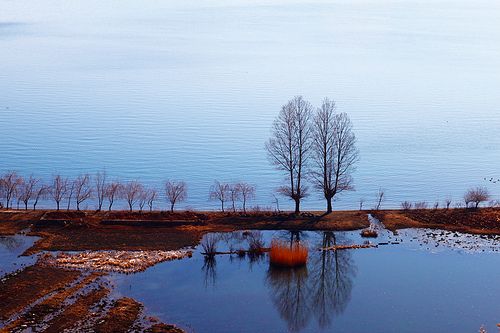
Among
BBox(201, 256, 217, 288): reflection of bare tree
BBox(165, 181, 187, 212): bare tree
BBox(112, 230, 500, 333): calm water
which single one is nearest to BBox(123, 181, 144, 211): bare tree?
BBox(165, 181, 187, 212): bare tree

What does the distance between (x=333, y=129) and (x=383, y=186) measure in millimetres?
13555

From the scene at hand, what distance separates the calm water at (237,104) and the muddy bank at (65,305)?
1840 centimetres

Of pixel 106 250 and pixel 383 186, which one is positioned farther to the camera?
pixel 383 186

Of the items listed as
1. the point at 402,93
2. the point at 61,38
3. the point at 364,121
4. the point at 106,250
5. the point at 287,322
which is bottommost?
the point at 287,322

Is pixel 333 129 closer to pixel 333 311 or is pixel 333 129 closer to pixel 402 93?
pixel 333 311

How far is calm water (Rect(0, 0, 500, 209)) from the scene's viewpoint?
55.5 metres

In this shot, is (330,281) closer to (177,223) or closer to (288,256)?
→ (288,256)

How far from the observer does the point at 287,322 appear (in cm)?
2700

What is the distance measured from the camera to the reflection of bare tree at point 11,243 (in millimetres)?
33812

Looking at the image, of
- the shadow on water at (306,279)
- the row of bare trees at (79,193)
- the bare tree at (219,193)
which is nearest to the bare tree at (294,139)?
the shadow on water at (306,279)

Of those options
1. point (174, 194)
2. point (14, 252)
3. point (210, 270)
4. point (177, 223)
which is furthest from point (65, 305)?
point (174, 194)

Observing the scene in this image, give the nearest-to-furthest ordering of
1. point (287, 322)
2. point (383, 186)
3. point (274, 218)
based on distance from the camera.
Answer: point (287, 322)
point (274, 218)
point (383, 186)

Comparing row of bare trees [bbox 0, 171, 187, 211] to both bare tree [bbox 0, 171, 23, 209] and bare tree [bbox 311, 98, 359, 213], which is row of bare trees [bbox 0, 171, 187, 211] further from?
bare tree [bbox 311, 98, 359, 213]

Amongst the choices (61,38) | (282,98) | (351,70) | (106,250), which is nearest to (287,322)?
(106,250)
